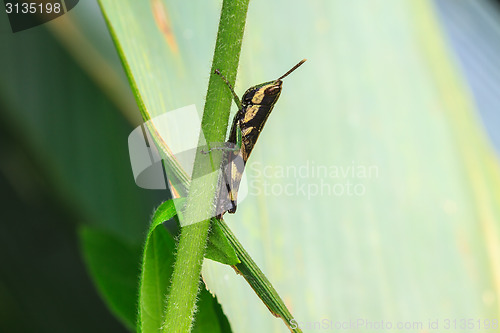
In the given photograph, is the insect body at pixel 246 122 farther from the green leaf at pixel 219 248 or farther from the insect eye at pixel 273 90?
the green leaf at pixel 219 248

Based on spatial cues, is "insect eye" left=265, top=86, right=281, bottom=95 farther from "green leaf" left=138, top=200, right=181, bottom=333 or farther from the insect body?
"green leaf" left=138, top=200, right=181, bottom=333

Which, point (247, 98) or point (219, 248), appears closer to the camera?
point (219, 248)

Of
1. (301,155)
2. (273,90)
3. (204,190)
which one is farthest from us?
(301,155)

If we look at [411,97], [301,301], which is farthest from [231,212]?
[411,97]

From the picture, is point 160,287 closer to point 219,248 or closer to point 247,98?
point 219,248

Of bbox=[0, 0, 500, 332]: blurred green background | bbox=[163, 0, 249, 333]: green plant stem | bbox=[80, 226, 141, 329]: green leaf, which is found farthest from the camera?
bbox=[0, 0, 500, 332]: blurred green background

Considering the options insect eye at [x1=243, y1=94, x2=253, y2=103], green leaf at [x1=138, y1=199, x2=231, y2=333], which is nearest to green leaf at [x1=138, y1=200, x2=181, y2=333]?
green leaf at [x1=138, y1=199, x2=231, y2=333]

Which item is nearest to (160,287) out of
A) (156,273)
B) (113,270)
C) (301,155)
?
(156,273)
